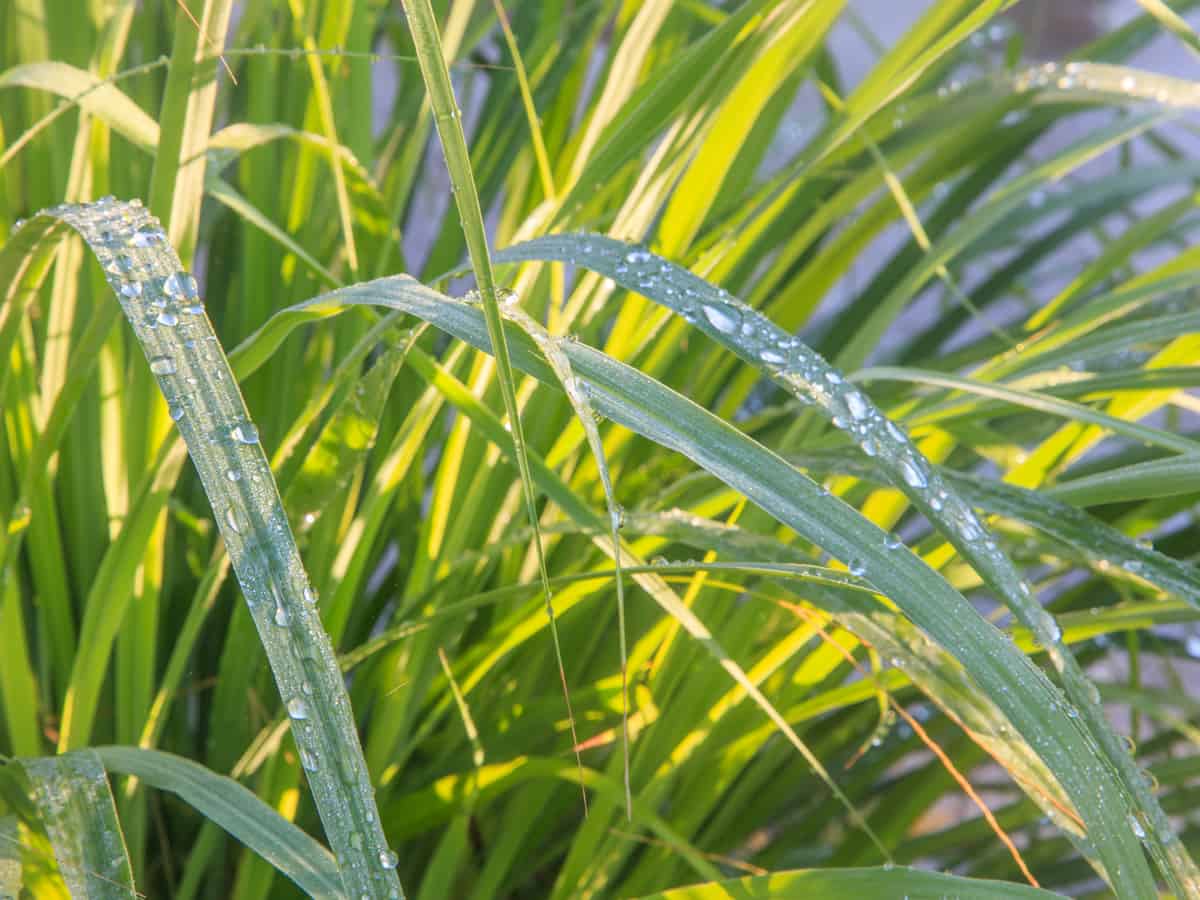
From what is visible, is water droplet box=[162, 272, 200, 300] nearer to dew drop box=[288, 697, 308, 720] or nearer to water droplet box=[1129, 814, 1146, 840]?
dew drop box=[288, 697, 308, 720]

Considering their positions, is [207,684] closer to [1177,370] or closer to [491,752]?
[491,752]

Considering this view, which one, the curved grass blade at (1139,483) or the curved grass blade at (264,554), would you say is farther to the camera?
the curved grass blade at (1139,483)

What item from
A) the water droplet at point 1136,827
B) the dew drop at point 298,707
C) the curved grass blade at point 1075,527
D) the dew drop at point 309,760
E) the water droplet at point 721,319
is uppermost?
the water droplet at point 721,319

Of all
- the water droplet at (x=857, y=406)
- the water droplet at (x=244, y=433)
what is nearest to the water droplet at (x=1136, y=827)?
the water droplet at (x=857, y=406)

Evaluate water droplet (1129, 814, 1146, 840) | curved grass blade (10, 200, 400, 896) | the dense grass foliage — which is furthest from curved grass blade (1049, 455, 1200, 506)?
curved grass blade (10, 200, 400, 896)

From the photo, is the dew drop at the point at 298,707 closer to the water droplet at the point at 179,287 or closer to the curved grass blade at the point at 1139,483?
the water droplet at the point at 179,287

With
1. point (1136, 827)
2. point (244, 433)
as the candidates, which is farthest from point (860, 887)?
point (244, 433)

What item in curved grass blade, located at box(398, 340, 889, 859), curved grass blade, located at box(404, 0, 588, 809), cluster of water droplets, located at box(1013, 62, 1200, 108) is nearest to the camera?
curved grass blade, located at box(404, 0, 588, 809)

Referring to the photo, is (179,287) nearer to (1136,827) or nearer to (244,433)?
(244,433)
